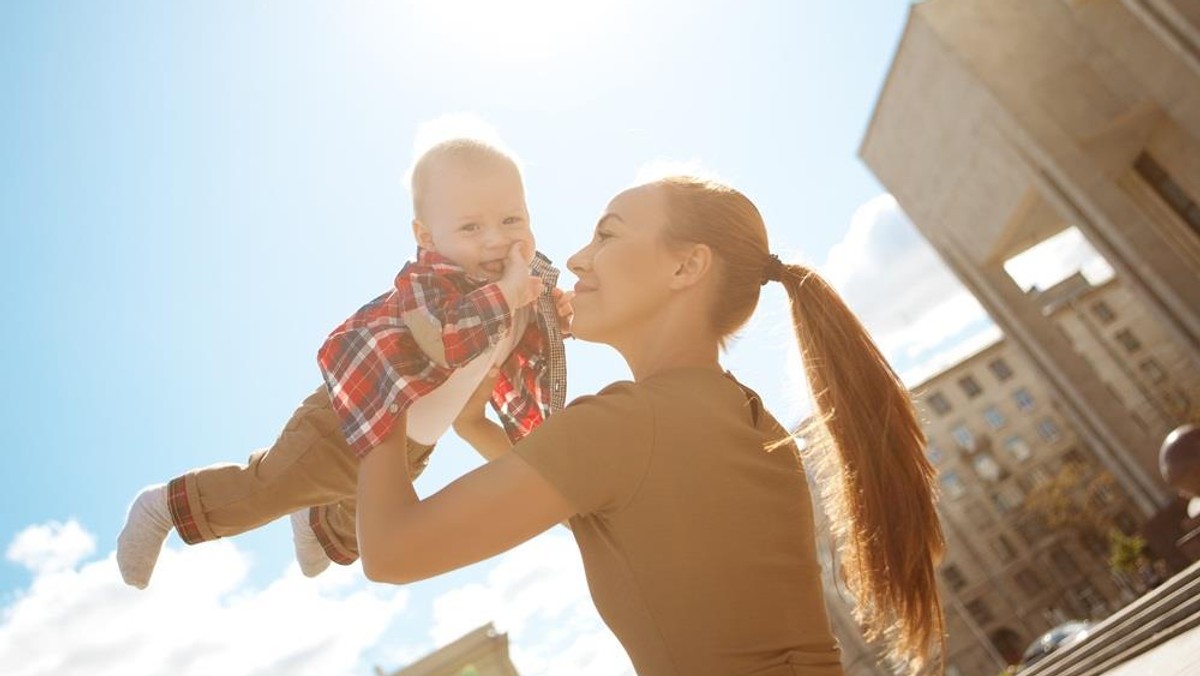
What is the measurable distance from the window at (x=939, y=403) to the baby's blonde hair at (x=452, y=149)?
66339 mm

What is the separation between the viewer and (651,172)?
3.16 metres

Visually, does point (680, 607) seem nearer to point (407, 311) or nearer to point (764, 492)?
point (764, 492)

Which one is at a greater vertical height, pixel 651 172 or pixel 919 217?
pixel 919 217

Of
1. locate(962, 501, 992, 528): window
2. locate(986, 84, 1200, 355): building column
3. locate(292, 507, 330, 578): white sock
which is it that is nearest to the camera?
locate(292, 507, 330, 578): white sock

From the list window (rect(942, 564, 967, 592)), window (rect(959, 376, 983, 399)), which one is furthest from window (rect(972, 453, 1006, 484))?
window (rect(942, 564, 967, 592))

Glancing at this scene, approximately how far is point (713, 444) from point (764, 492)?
177 millimetres

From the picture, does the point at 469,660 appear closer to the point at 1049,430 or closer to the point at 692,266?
the point at 692,266

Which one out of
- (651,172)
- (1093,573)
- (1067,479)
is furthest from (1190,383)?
(651,172)

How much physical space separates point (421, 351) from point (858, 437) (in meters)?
1.29

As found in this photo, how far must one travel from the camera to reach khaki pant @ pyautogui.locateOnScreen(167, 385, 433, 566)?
3.23 m

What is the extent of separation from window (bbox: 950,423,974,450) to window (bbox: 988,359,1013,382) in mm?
4366

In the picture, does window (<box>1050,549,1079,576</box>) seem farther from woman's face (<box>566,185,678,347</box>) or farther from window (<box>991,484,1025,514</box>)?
woman's face (<box>566,185,678,347</box>)

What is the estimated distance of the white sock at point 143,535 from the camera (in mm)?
3330

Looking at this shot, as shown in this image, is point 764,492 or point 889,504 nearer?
point 764,492
